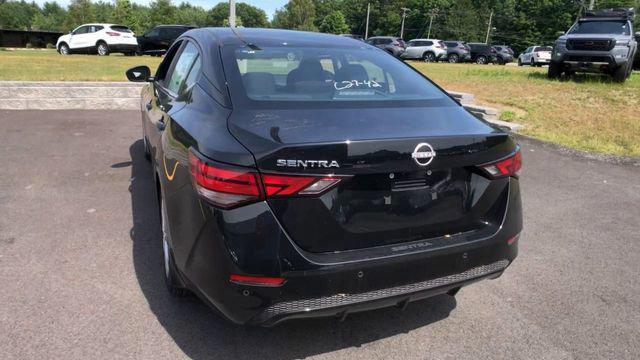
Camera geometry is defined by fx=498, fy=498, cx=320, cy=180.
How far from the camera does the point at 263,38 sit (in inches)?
133

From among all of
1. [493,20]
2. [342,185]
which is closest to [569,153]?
[342,185]

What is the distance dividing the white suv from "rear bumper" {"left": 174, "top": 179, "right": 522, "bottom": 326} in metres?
25.1

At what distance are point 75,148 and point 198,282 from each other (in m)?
5.06

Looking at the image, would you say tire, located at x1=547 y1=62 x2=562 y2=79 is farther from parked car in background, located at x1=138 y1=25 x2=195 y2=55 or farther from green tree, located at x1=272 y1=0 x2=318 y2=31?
green tree, located at x1=272 y1=0 x2=318 y2=31

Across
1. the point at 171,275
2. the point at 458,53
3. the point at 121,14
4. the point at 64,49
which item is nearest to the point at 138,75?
the point at 171,275

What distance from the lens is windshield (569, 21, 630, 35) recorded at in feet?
42.9

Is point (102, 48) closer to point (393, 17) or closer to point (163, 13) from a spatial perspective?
point (163, 13)

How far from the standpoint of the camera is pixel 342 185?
215 centimetres

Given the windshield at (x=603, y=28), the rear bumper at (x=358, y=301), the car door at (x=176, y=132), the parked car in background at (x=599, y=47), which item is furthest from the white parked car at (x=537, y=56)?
the rear bumper at (x=358, y=301)

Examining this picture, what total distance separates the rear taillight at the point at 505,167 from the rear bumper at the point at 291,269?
379mm

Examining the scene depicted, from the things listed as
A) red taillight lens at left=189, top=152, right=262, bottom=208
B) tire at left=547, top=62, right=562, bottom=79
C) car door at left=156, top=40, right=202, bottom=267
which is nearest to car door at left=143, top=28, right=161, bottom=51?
tire at left=547, top=62, right=562, bottom=79

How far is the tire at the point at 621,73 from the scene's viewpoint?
12461 millimetres

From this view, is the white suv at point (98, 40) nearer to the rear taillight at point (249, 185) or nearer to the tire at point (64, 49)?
the tire at point (64, 49)

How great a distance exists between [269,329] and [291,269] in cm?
83
